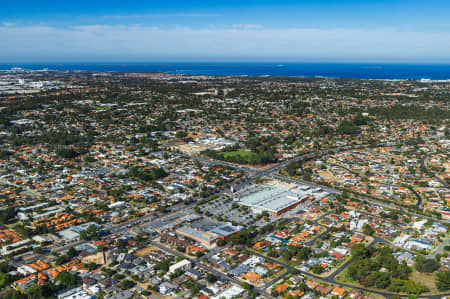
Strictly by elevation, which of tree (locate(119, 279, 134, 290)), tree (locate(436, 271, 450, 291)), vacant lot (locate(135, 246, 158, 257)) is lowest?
vacant lot (locate(135, 246, 158, 257))

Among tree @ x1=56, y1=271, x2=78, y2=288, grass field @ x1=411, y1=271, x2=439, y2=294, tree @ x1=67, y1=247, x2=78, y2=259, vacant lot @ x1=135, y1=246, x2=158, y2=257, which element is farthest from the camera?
vacant lot @ x1=135, y1=246, x2=158, y2=257

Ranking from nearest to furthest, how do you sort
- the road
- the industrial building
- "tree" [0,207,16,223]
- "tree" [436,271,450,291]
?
"tree" [436,271,450,291]
"tree" [0,207,16,223]
the industrial building
the road

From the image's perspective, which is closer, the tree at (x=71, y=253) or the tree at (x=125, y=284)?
the tree at (x=125, y=284)

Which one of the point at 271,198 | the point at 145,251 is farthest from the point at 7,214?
the point at 271,198

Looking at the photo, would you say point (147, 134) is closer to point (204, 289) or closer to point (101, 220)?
point (101, 220)

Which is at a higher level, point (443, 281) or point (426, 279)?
point (443, 281)

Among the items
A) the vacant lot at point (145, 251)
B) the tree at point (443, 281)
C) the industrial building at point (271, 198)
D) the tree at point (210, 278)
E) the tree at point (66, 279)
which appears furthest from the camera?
the industrial building at point (271, 198)

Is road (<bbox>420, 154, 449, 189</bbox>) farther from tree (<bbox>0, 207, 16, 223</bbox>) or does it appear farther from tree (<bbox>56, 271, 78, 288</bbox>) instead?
tree (<bbox>0, 207, 16, 223</bbox>)

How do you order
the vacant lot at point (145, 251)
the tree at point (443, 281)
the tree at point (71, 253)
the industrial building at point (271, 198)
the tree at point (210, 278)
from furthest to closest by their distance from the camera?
1. the industrial building at point (271, 198)
2. the vacant lot at point (145, 251)
3. the tree at point (71, 253)
4. the tree at point (210, 278)
5. the tree at point (443, 281)

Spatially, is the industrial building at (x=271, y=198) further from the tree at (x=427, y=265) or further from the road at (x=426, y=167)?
the road at (x=426, y=167)

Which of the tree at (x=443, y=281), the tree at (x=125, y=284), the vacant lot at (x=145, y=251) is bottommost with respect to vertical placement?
the vacant lot at (x=145, y=251)

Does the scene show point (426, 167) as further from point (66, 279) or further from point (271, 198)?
point (66, 279)

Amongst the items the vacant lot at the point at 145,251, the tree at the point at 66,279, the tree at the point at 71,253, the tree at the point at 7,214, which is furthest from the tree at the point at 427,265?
the tree at the point at 7,214

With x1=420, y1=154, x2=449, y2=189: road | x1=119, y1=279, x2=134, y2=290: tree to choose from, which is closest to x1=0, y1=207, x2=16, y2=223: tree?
x1=119, y1=279, x2=134, y2=290: tree
